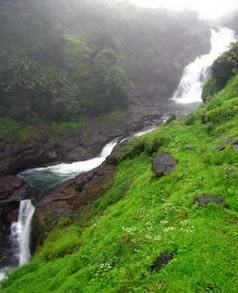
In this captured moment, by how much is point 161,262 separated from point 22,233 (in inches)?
678

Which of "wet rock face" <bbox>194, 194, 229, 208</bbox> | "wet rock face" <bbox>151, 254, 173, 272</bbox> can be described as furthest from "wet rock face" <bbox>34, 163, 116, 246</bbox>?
"wet rock face" <bbox>151, 254, 173, 272</bbox>

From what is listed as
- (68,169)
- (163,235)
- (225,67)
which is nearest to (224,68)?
(225,67)

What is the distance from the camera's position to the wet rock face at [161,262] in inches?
379

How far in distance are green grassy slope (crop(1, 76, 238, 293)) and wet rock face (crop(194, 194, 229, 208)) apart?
19 cm

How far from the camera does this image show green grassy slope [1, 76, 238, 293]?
30.2 feet

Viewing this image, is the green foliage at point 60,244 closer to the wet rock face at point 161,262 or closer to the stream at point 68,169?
the stream at point 68,169

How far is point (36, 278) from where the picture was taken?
14.5m

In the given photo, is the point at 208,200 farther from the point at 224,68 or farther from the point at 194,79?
the point at 194,79

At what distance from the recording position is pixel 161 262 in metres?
9.77

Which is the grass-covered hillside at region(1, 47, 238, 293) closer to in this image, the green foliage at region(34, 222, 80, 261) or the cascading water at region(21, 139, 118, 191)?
the green foliage at region(34, 222, 80, 261)

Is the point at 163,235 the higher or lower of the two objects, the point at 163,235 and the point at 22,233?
the higher

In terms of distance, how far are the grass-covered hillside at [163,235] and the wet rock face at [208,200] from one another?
0.07 meters

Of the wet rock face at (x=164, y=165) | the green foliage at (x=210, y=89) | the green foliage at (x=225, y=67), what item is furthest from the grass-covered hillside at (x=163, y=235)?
the green foliage at (x=210, y=89)

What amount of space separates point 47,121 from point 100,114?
8.58 m
